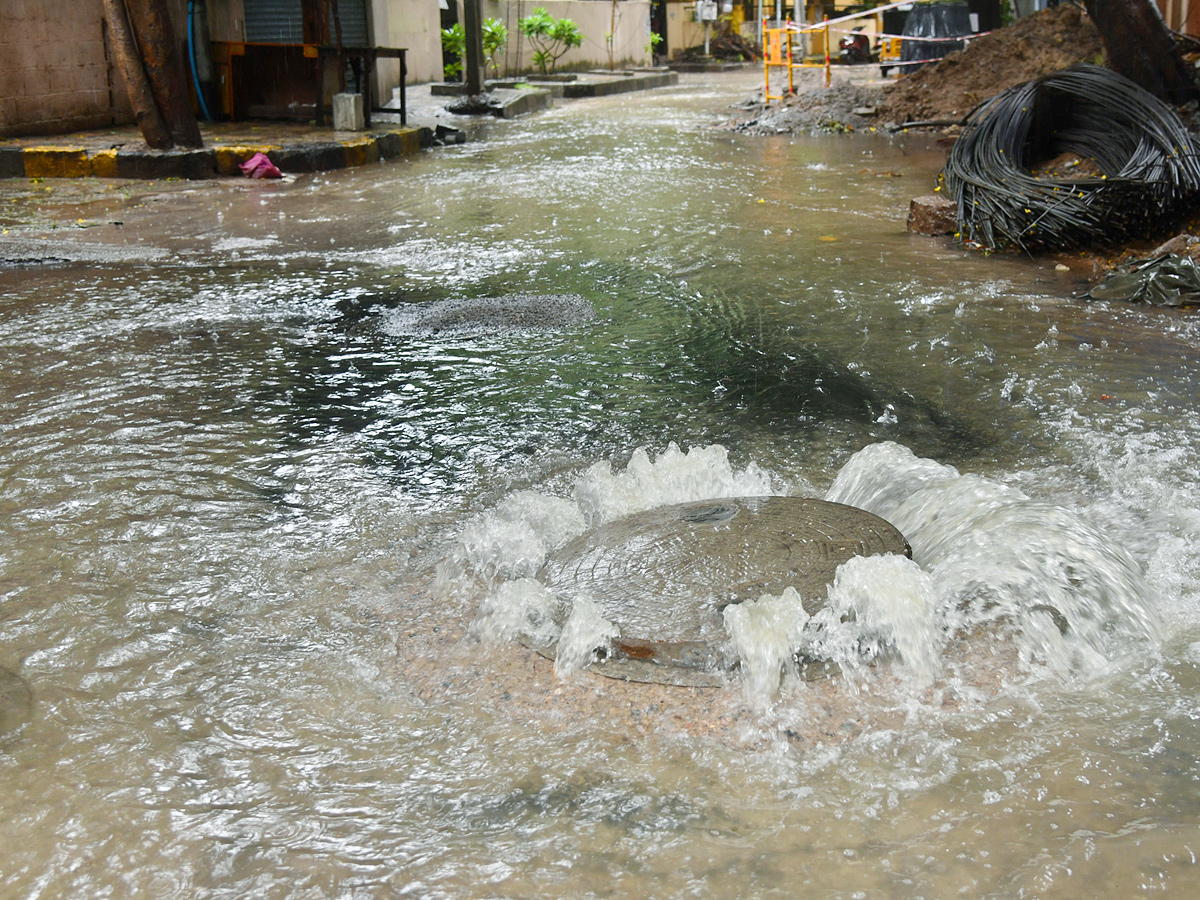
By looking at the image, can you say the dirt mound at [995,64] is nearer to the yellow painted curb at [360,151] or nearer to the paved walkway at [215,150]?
the paved walkway at [215,150]

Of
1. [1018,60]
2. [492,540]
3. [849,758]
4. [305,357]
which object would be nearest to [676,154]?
[1018,60]

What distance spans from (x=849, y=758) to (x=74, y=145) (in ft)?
42.0

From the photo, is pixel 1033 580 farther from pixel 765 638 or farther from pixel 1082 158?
pixel 1082 158

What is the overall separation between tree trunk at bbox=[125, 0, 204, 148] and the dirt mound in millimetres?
10684

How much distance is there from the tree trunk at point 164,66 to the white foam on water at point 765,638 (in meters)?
11.3

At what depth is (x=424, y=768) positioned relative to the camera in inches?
94.9

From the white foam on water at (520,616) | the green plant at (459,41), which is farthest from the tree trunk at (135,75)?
the green plant at (459,41)

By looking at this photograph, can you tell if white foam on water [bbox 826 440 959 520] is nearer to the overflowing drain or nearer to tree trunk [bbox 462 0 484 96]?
the overflowing drain

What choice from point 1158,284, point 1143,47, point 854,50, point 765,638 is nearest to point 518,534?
point 765,638

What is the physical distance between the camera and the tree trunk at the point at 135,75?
1111cm

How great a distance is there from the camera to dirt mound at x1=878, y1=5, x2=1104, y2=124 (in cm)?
1476

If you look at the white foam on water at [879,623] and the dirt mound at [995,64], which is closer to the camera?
the white foam on water at [879,623]

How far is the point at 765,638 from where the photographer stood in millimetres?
2691

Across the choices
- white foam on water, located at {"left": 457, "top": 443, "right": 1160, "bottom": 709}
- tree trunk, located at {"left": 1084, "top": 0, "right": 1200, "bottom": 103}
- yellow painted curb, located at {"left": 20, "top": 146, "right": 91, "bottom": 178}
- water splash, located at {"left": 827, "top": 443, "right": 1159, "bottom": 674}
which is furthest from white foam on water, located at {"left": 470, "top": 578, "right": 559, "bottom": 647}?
yellow painted curb, located at {"left": 20, "top": 146, "right": 91, "bottom": 178}
